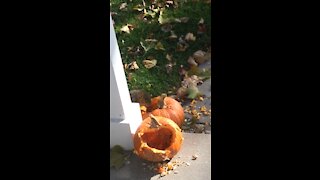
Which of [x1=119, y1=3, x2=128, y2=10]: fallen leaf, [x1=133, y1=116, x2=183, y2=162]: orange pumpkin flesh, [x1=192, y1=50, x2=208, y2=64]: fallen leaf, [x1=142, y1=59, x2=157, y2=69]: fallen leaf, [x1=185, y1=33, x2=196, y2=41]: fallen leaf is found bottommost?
[x1=133, y1=116, x2=183, y2=162]: orange pumpkin flesh

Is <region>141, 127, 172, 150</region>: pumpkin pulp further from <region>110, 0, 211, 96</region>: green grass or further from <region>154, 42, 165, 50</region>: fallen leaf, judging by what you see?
<region>154, 42, 165, 50</region>: fallen leaf

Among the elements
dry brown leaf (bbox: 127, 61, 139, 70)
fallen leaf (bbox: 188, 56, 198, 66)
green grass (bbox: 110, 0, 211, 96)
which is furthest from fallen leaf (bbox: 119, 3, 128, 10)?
fallen leaf (bbox: 188, 56, 198, 66)

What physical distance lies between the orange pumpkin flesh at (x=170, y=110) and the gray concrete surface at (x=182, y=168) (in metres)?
0.13

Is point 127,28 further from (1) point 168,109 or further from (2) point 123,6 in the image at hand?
(1) point 168,109

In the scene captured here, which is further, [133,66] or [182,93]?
[133,66]

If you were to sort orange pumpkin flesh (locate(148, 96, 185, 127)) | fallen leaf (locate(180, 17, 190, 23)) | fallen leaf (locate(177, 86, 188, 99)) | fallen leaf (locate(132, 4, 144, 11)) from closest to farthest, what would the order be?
orange pumpkin flesh (locate(148, 96, 185, 127)) → fallen leaf (locate(177, 86, 188, 99)) → fallen leaf (locate(180, 17, 190, 23)) → fallen leaf (locate(132, 4, 144, 11))

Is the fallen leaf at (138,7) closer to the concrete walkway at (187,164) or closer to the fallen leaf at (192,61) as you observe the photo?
the fallen leaf at (192,61)

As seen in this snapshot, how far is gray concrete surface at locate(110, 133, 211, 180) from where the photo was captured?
1.92m

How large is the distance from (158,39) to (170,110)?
2.52ft

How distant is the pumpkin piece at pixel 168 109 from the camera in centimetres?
212

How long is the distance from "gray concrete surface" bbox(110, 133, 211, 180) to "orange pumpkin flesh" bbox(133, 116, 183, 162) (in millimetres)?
48

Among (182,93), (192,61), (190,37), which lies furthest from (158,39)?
(182,93)

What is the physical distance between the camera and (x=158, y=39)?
2.81 m
